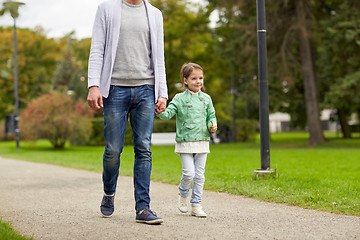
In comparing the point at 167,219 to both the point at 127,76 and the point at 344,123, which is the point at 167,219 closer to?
the point at 127,76

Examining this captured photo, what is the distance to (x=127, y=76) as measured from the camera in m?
4.65

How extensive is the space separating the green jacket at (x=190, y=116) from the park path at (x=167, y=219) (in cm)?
79

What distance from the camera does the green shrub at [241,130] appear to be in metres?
34.3

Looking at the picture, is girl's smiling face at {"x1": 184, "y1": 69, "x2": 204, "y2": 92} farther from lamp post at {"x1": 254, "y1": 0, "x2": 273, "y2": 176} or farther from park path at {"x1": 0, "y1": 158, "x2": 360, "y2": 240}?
lamp post at {"x1": 254, "y1": 0, "x2": 273, "y2": 176}

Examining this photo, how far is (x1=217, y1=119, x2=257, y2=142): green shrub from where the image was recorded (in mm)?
34281

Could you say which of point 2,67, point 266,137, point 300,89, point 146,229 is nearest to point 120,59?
point 146,229

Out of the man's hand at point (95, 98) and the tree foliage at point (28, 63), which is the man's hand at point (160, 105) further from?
the tree foliage at point (28, 63)

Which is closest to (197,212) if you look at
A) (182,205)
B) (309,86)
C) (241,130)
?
(182,205)

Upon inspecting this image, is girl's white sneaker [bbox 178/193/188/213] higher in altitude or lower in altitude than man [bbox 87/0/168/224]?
lower

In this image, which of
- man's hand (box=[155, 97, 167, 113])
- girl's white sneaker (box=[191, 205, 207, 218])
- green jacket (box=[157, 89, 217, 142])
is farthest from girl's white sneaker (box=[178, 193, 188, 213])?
man's hand (box=[155, 97, 167, 113])

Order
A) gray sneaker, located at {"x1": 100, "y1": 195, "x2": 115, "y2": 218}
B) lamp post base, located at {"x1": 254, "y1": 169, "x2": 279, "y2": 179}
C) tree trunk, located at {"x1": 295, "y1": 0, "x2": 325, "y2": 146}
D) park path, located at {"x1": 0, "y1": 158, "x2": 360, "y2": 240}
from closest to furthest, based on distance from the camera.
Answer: park path, located at {"x1": 0, "y1": 158, "x2": 360, "y2": 240}
gray sneaker, located at {"x1": 100, "y1": 195, "x2": 115, "y2": 218}
lamp post base, located at {"x1": 254, "y1": 169, "x2": 279, "y2": 179}
tree trunk, located at {"x1": 295, "y1": 0, "x2": 325, "y2": 146}

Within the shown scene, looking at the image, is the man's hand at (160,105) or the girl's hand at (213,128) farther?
the girl's hand at (213,128)

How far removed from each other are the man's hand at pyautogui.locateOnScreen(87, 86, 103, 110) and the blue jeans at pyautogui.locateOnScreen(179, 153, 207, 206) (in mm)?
1106

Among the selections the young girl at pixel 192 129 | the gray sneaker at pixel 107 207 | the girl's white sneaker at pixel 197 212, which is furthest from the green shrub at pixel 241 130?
the gray sneaker at pixel 107 207
